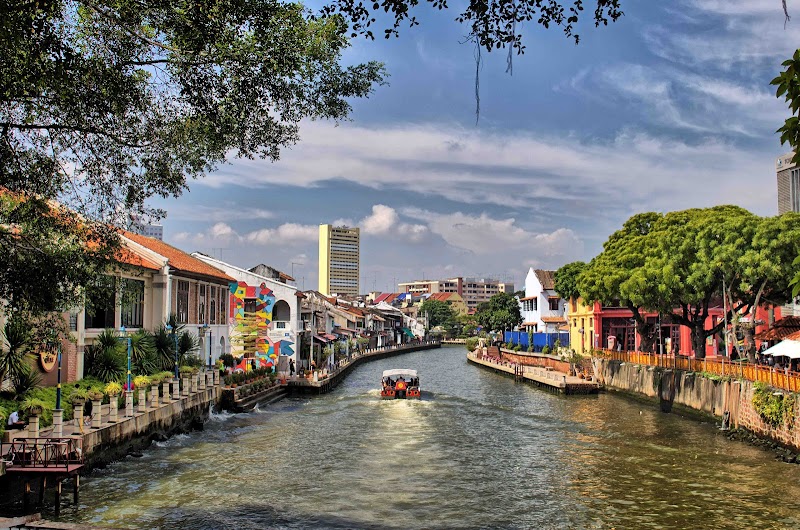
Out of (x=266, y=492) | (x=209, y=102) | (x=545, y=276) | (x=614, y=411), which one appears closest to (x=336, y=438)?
(x=266, y=492)

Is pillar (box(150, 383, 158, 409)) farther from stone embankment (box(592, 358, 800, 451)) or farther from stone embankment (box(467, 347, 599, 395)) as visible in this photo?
stone embankment (box(467, 347, 599, 395))

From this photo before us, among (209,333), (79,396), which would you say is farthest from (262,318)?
(79,396)

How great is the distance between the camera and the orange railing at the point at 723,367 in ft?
83.8

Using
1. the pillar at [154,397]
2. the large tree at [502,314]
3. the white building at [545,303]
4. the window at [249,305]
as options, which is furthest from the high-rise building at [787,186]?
the large tree at [502,314]

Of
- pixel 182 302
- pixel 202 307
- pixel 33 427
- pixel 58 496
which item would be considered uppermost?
pixel 182 302

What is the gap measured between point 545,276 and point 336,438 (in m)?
61.6

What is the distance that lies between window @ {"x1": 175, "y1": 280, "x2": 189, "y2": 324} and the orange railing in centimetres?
2829

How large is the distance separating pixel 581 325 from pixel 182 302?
140 ft

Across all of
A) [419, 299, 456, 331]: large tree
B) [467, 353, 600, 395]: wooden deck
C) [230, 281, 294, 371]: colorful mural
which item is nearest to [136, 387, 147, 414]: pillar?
[230, 281, 294, 371]: colorful mural

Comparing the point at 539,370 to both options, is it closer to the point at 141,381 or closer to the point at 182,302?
the point at 182,302

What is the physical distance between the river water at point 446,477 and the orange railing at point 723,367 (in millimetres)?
2750

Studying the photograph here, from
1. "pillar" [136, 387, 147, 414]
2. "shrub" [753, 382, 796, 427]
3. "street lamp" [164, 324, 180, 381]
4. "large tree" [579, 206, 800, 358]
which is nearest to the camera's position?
"shrub" [753, 382, 796, 427]

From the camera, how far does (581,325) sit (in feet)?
230

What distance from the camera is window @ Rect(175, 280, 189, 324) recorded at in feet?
133
